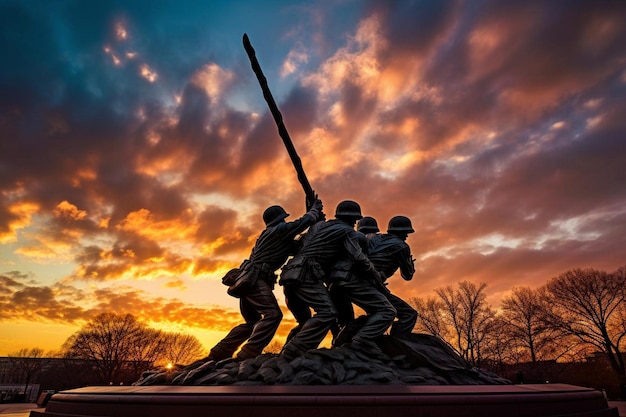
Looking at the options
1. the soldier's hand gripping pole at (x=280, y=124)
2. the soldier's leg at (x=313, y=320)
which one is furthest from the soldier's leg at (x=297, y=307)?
the soldier's hand gripping pole at (x=280, y=124)

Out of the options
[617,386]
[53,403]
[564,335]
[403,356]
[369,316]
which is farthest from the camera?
[564,335]

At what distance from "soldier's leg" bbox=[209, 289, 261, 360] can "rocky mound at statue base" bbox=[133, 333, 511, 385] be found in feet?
1.49

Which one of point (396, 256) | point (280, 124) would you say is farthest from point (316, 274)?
point (280, 124)

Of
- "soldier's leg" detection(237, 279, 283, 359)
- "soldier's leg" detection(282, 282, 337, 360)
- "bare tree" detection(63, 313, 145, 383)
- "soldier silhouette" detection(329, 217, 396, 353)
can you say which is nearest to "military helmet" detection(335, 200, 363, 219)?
"soldier silhouette" detection(329, 217, 396, 353)

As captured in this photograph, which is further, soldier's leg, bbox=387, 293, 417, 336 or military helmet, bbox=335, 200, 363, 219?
military helmet, bbox=335, 200, 363, 219

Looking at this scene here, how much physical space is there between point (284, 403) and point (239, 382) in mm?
1310

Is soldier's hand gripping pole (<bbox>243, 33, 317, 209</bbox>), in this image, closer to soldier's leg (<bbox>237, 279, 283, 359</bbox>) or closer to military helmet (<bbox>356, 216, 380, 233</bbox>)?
military helmet (<bbox>356, 216, 380, 233</bbox>)

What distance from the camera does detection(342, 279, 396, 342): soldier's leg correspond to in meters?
6.04

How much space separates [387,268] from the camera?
23.6 feet

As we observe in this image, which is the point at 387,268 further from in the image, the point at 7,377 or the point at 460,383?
the point at 7,377

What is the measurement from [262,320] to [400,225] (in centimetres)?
307

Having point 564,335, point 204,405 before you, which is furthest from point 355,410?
point 564,335

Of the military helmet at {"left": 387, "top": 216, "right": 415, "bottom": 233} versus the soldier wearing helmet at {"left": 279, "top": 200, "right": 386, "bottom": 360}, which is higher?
the military helmet at {"left": 387, "top": 216, "right": 415, "bottom": 233}

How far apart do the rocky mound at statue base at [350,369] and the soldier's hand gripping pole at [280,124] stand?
11.3ft
